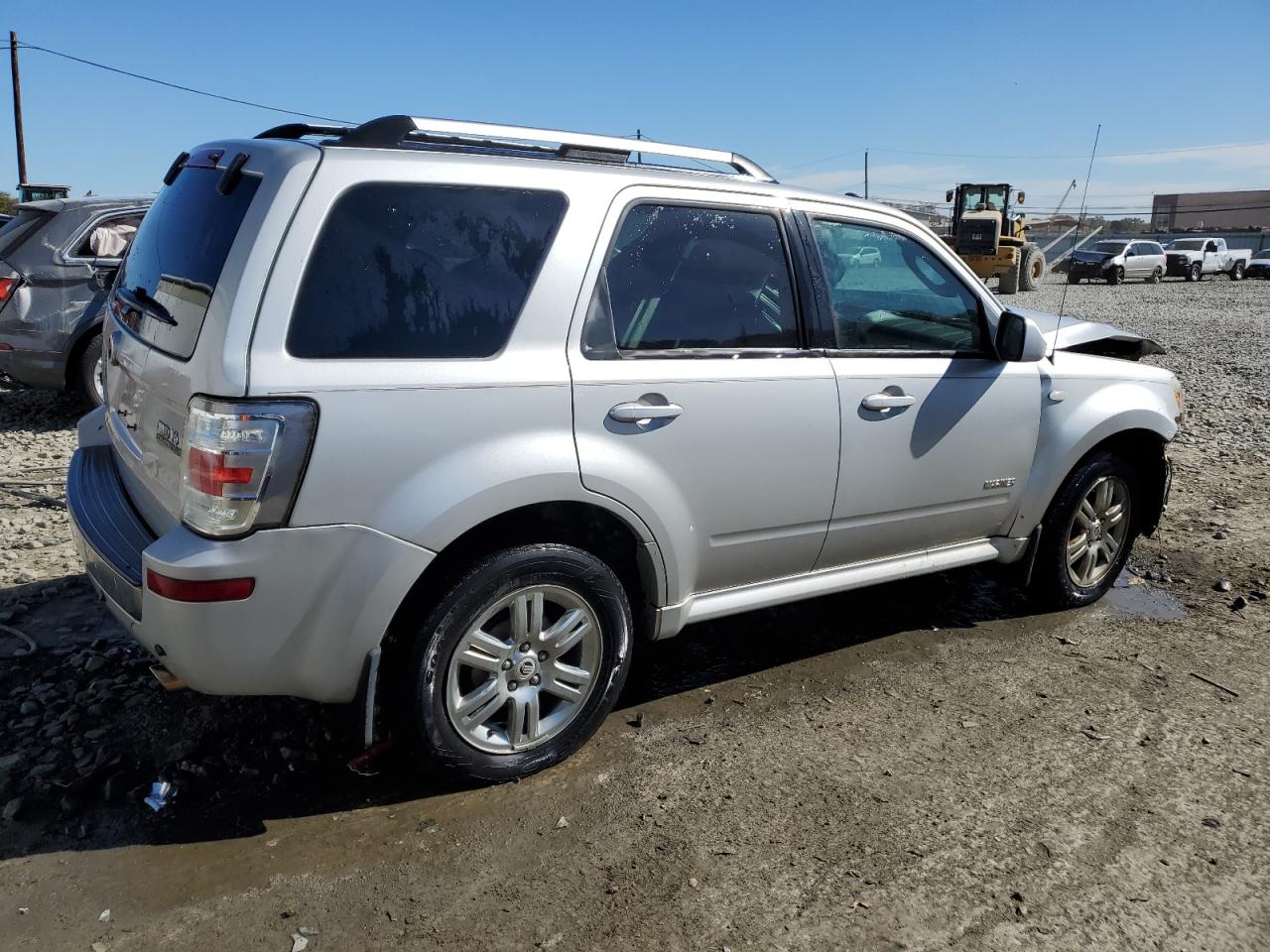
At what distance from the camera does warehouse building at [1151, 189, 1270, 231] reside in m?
79.8

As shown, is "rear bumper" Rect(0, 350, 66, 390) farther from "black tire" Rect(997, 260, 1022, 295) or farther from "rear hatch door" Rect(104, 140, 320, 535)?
"black tire" Rect(997, 260, 1022, 295)

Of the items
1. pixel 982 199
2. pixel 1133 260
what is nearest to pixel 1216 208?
pixel 1133 260

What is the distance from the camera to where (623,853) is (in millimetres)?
2992

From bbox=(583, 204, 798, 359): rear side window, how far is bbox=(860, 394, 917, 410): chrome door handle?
374 mm

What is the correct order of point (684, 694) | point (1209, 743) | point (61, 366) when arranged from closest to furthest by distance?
point (1209, 743) → point (684, 694) → point (61, 366)

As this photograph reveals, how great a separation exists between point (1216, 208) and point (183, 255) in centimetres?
9323

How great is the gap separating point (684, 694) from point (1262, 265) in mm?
48557

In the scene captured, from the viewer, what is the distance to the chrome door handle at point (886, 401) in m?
3.83

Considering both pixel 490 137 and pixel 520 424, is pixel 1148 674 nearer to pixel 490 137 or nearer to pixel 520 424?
pixel 520 424

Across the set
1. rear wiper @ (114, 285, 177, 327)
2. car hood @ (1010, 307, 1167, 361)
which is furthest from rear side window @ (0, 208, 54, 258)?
car hood @ (1010, 307, 1167, 361)

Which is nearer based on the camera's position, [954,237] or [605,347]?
[605,347]

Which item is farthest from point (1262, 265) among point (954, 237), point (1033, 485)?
point (1033, 485)

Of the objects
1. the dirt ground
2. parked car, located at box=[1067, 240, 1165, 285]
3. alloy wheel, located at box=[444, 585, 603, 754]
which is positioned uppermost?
parked car, located at box=[1067, 240, 1165, 285]

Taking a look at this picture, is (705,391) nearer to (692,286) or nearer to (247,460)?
(692,286)
